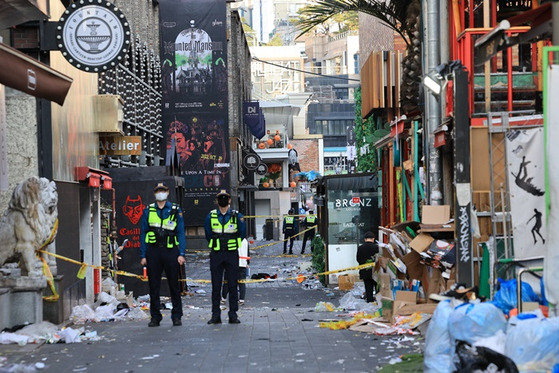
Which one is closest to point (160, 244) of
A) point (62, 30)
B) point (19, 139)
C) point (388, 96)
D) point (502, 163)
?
point (19, 139)

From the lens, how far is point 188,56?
4406cm

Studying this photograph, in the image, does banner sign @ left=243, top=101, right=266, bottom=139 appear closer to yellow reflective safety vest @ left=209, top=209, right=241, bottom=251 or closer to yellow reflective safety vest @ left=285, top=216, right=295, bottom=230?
yellow reflective safety vest @ left=285, top=216, right=295, bottom=230

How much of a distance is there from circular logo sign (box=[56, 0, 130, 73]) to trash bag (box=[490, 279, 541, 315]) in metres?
7.87

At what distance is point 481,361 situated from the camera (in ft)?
24.0

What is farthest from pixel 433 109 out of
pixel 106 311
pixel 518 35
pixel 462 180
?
pixel 518 35

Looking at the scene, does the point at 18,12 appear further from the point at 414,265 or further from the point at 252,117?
the point at 252,117

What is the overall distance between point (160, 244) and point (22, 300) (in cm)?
194

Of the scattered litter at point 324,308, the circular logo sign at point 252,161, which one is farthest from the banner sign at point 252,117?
the scattered litter at point 324,308

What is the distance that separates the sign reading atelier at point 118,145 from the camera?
2241 centimetres

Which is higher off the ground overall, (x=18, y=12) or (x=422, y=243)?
(x=18, y=12)

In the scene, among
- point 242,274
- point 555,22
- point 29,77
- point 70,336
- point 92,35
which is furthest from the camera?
point 242,274

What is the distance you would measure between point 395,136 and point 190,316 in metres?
7.57

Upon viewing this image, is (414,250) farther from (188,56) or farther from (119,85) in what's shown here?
(188,56)

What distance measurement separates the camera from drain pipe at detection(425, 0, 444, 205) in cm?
1653
